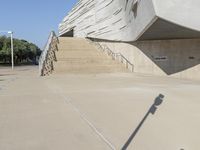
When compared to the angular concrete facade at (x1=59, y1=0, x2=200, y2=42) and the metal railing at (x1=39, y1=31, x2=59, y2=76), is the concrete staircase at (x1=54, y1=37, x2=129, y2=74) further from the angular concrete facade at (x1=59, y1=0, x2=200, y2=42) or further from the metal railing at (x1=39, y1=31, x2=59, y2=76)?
the angular concrete facade at (x1=59, y1=0, x2=200, y2=42)

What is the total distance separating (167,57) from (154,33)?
2.55 meters

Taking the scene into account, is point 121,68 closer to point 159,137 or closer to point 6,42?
point 159,137

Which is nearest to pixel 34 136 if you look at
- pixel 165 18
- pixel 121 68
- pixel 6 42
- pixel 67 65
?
pixel 165 18

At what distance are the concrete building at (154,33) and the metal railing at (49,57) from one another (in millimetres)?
5637

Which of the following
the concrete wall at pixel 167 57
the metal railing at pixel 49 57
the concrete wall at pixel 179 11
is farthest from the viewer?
the metal railing at pixel 49 57

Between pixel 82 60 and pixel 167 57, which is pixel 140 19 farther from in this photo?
pixel 82 60

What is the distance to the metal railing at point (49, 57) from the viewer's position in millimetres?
27436

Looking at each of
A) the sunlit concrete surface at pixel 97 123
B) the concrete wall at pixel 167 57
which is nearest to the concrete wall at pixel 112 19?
the concrete wall at pixel 167 57

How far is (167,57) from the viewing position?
25.9 meters

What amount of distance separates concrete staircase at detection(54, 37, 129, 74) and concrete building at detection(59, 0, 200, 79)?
1870mm

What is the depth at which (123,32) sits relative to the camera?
31031 millimetres

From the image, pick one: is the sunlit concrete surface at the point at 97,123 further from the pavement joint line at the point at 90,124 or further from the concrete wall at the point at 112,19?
the concrete wall at the point at 112,19

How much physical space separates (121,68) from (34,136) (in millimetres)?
24197

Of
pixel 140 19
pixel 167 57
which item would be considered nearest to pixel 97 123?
pixel 140 19
